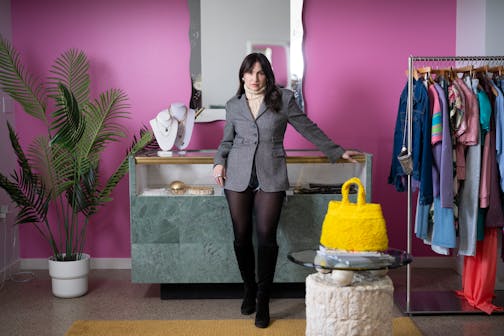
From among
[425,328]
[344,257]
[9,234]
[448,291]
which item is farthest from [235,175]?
[9,234]

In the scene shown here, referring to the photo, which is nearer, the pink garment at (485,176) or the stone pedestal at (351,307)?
the stone pedestal at (351,307)

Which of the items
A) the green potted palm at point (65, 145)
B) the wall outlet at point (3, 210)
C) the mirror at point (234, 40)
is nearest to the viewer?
the green potted palm at point (65, 145)

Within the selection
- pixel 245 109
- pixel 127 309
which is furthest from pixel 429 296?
pixel 127 309

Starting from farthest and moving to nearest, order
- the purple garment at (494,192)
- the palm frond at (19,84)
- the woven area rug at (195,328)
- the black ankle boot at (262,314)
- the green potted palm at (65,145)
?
1. the palm frond at (19,84)
2. the green potted palm at (65,145)
3. the purple garment at (494,192)
4. the black ankle boot at (262,314)
5. the woven area rug at (195,328)

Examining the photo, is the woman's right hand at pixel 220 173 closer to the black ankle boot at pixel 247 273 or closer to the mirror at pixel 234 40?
the black ankle boot at pixel 247 273

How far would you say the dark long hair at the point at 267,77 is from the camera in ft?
11.8

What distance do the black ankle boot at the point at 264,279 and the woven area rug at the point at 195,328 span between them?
0.20ft

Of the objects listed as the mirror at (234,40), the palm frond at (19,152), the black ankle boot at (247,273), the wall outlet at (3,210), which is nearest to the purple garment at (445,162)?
the black ankle boot at (247,273)

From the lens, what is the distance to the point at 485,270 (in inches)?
149

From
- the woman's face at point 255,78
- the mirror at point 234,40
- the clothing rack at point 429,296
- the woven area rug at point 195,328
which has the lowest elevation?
the woven area rug at point 195,328

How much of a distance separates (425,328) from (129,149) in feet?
7.46

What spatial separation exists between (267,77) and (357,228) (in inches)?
43.3

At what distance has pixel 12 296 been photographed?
13.6 ft

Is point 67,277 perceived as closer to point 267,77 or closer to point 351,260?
point 267,77
